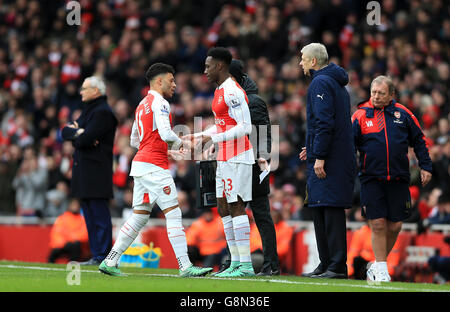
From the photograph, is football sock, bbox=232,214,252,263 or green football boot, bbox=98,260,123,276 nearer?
green football boot, bbox=98,260,123,276

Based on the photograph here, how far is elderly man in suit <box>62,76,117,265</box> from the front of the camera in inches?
440

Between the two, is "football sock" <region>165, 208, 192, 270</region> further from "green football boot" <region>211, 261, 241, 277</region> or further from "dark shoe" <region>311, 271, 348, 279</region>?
"dark shoe" <region>311, 271, 348, 279</region>

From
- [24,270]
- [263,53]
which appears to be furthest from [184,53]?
[24,270]

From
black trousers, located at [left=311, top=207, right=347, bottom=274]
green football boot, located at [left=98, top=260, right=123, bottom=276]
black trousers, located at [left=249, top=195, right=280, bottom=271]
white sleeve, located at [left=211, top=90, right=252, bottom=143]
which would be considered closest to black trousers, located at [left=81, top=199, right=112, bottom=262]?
green football boot, located at [left=98, top=260, right=123, bottom=276]

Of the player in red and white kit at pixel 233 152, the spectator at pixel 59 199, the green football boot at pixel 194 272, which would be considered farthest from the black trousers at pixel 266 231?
the spectator at pixel 59 199

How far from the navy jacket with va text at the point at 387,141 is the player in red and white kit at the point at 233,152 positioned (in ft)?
4.01

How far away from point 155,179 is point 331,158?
1.77 meters

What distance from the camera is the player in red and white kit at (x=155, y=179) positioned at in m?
8.50

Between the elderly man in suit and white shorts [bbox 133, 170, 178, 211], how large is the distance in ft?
8.86

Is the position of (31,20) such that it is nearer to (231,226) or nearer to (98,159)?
(98,159)

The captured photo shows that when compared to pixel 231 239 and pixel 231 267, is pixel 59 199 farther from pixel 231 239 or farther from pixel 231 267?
pixel 231 267

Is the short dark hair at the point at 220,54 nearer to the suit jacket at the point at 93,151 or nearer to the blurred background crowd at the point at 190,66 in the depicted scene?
the suit jacket at the point at 93,151
